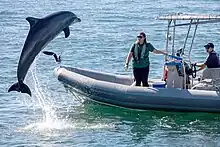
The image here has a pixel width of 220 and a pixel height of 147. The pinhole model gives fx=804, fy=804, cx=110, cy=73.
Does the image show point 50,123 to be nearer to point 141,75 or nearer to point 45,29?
point 141,75

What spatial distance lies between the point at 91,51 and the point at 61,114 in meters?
10.2

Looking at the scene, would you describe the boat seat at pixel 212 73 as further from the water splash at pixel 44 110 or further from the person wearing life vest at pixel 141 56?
the water splash at pixel 44 110

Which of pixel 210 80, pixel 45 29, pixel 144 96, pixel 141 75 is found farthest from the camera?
pixel 141 75

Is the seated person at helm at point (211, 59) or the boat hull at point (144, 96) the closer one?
the boat hull at point (144, 96)

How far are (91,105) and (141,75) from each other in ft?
5.47

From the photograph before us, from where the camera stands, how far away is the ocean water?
16.6m

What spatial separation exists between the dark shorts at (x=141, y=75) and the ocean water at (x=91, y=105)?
70 centimetres

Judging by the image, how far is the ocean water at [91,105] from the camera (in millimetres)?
16562

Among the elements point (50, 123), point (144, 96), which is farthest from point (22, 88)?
point (144, 96)

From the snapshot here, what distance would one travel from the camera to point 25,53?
1441 cm

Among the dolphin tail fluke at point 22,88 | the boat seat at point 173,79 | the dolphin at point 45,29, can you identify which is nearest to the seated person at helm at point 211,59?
the boat seat at point 173,79

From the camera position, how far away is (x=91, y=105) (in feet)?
63.8

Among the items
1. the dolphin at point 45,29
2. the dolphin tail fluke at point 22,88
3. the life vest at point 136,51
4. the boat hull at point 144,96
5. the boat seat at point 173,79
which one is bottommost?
the boat hull at point 144,96

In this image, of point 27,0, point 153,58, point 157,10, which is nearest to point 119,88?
point 153,58
